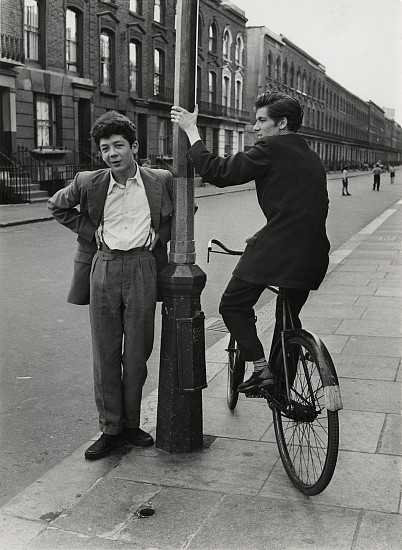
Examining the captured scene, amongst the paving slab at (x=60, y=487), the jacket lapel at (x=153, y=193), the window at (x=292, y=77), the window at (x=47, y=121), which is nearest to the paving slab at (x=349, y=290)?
the jacket lapel at (x=153, y=193)

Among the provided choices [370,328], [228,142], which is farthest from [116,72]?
[370,328]

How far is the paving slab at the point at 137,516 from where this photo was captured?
302cm

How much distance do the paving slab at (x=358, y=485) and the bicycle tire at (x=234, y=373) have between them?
2.47 ft

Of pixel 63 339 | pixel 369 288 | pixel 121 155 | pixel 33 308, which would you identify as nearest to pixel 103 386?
pixel 121 155

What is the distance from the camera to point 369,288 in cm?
929

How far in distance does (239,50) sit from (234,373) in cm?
4900

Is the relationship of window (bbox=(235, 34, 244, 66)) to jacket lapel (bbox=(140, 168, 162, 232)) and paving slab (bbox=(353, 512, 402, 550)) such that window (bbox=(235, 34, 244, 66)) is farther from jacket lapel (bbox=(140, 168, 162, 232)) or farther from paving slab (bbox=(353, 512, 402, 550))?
paving slab (bbox=(353, 512, 402, 550))

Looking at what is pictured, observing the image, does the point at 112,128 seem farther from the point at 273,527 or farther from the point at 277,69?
the point at 277,69

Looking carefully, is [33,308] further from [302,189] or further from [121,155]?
[302,189]

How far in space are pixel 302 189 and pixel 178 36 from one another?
1.12 m

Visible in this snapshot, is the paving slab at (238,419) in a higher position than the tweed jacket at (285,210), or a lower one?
lower

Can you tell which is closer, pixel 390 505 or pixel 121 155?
pixel 390 505

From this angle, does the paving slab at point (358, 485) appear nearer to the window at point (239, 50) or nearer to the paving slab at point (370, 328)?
the paving slab at point (370, 328)

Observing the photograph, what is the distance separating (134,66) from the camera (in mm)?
34938
